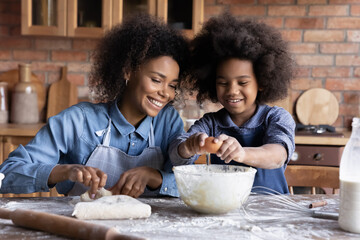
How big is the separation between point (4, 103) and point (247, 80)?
189 centimetres

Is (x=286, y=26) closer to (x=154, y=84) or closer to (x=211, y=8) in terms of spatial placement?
(x=211, y=8)

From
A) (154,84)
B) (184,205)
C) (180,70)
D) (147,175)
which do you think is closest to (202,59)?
(180,70)

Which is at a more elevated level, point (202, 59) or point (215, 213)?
point (202, 59)

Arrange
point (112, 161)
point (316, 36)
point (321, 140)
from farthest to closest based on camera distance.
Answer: point (316, 36) < point (321, 140) < point (112, 161)

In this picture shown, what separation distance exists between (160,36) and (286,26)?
1.69 m

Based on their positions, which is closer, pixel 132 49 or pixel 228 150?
pixel 228 150

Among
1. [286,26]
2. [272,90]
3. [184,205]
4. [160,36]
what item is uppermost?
[286,26]

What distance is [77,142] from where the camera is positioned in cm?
139

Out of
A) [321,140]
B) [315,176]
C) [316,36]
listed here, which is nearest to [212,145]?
[315,176]

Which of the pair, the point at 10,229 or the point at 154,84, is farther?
the point at 154,84

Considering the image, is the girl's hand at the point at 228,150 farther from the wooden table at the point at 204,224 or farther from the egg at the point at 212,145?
the wooden table at the point at 204,224

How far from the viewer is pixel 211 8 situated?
2951 mm

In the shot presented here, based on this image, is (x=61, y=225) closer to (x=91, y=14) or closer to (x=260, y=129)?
(x=260, y=129)

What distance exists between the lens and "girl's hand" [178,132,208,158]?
110cm
